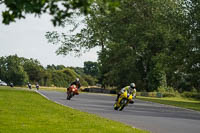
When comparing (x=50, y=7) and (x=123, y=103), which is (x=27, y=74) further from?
(x=50, y=7)

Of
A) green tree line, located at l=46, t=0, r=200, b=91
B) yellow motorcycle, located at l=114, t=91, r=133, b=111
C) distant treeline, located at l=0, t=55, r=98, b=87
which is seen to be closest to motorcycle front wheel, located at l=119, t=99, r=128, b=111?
yellow motorcycle, located at l=114, t=91, r=133, b=111

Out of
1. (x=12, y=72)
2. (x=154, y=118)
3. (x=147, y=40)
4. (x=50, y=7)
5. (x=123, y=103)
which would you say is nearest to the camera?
(x=50, y=7)

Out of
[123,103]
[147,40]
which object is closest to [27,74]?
[147,40]

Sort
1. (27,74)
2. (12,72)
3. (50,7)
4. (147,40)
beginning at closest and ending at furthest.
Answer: (50,7)
(147,40)
(12,72)
(27,74)

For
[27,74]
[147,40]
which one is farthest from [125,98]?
[27,74]

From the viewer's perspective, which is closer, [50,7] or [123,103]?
[50,7]

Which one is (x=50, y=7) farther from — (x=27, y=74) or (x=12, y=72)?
(x=27, y=74)

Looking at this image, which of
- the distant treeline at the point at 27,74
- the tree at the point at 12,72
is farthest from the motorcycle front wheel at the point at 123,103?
the tree at the point at 12,72

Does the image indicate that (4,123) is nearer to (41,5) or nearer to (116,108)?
(41,5)

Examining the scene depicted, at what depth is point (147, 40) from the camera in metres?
56.8

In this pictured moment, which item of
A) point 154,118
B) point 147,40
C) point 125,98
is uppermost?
point 147,40

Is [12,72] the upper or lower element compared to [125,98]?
upper

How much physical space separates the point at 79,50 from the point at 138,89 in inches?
433

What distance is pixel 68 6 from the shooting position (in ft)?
12.8
